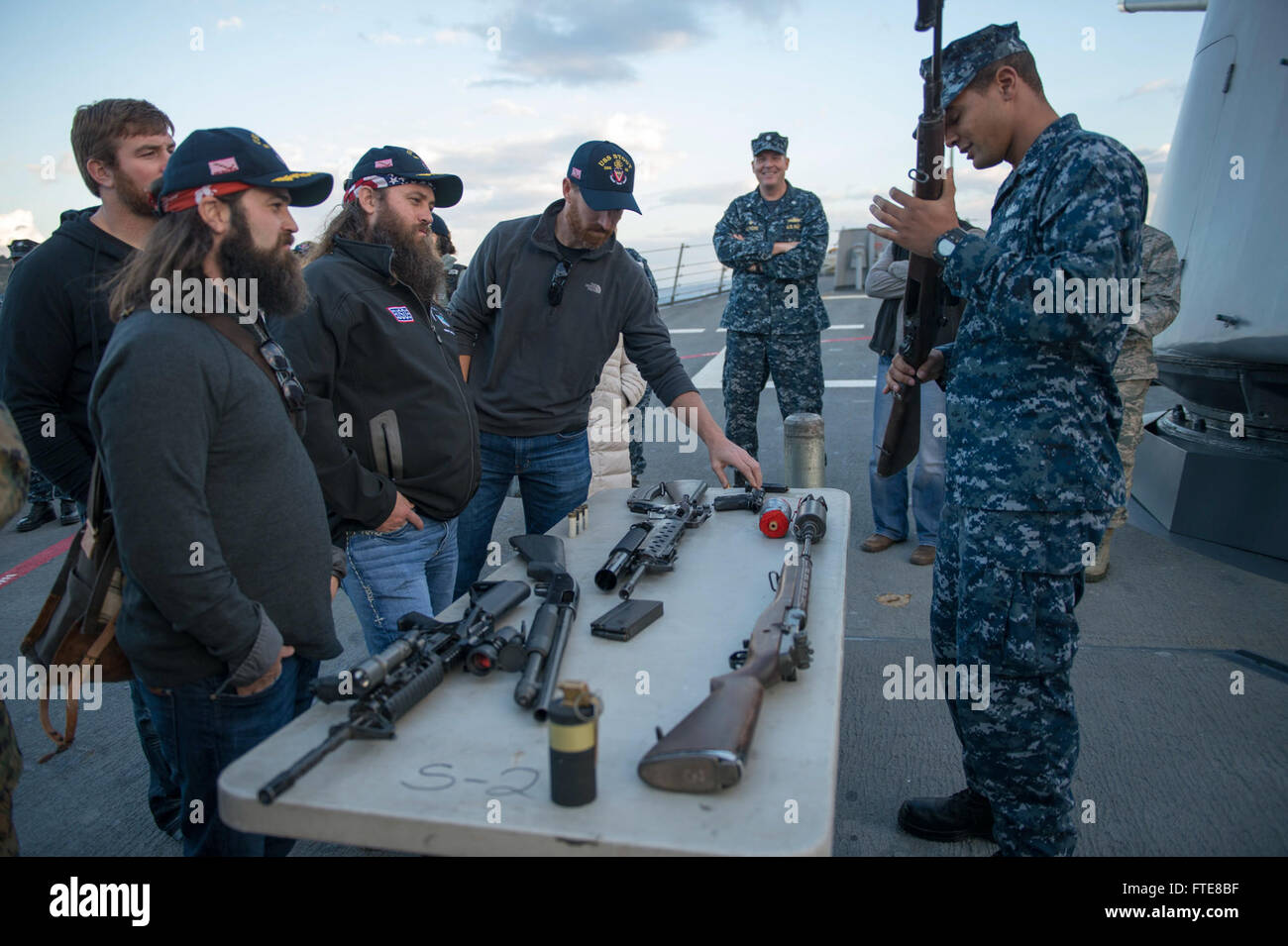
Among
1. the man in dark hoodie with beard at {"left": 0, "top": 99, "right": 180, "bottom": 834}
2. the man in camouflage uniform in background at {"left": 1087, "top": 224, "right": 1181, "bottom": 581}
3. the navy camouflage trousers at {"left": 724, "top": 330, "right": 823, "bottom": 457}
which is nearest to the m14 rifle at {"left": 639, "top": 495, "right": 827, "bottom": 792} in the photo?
the man in dark hoodie with beard at {"left": 0, "top": 99, "right": 180, "bottom": 834}

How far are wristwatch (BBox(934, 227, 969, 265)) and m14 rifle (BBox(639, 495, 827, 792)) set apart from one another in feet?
3.40

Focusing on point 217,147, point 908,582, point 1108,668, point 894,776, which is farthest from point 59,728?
point 1108,668

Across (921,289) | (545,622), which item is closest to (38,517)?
(545,622)

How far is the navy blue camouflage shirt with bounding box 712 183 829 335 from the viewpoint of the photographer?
6.15 m

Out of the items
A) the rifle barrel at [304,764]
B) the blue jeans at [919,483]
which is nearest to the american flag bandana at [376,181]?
the rifle barrel at [304,764]

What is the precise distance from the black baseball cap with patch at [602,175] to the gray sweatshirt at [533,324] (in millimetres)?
258

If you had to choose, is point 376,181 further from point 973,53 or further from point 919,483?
point 919,483

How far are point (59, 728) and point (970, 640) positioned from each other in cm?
399

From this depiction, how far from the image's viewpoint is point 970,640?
236 cm

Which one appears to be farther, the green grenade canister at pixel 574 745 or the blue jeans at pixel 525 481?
the blue jeans at pixel 525 481

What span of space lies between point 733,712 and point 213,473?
1224mm

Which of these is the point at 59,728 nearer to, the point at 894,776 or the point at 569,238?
the point at 569,238

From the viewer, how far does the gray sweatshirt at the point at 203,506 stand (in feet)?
5.40

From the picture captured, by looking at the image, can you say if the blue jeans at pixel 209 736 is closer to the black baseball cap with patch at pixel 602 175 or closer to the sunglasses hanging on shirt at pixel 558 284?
the sunglasses hanging on shirt at pixel 558 284
